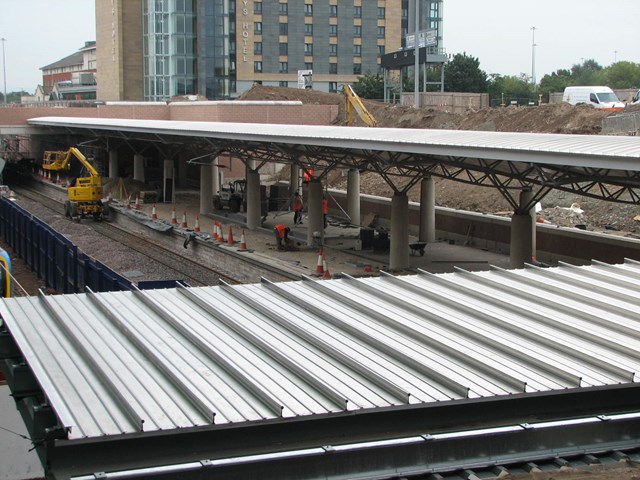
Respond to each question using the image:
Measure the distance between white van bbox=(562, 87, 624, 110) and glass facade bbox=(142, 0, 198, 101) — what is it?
1317 inches

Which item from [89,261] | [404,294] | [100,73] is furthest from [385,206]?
[100,73]

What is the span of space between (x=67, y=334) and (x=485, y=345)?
3907mm

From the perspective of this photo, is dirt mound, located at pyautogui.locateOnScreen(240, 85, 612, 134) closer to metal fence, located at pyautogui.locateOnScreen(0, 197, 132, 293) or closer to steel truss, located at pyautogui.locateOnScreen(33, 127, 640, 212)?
steel truss, located at pyautogui.locateOnScreen(33, 127, 640, 212)

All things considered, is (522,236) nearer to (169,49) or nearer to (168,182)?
(168,182)

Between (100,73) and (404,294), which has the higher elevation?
(100,73)

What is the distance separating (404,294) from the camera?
10.5 metres

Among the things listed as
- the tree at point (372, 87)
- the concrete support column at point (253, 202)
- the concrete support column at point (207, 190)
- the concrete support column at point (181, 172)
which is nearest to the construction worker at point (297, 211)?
the concrete support column at point (253, 202)

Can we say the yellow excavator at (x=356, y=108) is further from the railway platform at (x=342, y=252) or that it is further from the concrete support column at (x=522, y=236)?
the concrete support column at (x=522, y=236)

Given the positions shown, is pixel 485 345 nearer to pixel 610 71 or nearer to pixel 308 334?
pixel 308 334

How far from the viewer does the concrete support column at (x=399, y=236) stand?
25.4m

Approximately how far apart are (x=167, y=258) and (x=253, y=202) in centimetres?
525

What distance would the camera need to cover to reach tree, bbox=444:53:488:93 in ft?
262

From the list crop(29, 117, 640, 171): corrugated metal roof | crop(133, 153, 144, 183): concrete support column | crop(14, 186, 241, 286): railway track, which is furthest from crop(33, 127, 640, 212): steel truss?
crop(14, 186, 241, 286): railway track

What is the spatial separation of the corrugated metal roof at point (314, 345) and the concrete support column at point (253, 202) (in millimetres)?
23044
